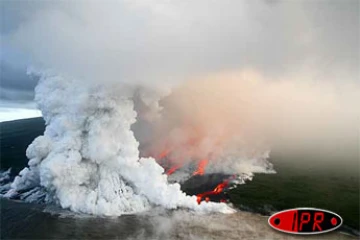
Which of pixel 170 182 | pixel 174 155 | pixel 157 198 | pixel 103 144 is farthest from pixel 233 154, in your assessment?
pixel 103 144

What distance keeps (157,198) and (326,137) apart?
66.6 ft

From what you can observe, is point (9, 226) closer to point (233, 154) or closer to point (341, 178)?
point (233, 154)

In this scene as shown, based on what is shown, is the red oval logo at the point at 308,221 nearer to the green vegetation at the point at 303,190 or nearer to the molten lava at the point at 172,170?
the green vegetation at the point at 303,190

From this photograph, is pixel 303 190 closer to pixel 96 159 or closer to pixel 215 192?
pixel 215 192

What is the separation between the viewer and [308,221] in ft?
79.7

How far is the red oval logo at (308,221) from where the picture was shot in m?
24.2

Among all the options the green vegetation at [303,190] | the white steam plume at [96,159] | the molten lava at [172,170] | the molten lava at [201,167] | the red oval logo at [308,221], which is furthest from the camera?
the molten lava at [172,170]

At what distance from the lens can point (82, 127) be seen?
138 feet

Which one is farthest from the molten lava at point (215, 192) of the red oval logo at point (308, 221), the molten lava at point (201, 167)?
the red oval logo at point (308, 221)

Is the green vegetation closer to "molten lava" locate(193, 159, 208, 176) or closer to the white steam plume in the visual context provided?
the white steam plume

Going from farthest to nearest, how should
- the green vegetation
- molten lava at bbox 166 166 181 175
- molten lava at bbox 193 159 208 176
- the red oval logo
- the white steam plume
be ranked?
molten lava at bbox 166 166 181 175
molten lava at bbox 193 159 208 176
the white steam plume
the green vegetation
the red oval logo

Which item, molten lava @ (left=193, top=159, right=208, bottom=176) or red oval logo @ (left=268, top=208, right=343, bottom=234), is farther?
molten lava @ (left=193, top=159, right=208, bottom=176)

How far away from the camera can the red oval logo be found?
79.5 ft

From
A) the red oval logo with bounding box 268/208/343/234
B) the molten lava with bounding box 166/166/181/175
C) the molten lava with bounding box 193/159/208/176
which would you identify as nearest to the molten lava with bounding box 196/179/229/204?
the molten lava with bounding box 193/159/208/176
